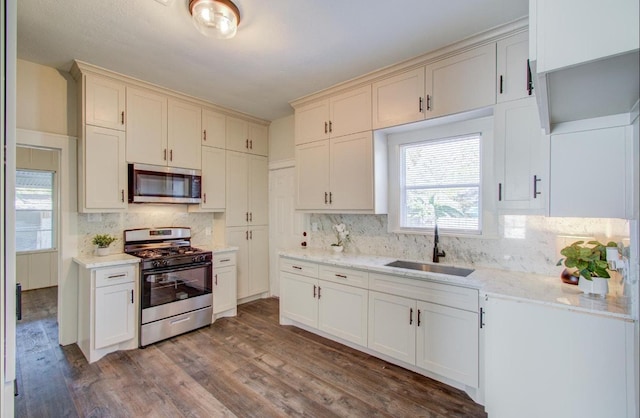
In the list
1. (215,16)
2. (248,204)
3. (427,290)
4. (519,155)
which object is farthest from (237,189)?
(519,155)

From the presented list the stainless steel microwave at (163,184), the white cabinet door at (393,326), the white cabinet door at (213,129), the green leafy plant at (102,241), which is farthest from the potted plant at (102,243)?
the white cabinet door at (393,326)

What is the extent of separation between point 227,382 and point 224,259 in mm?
1622

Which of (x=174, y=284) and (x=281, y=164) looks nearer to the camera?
(x=174, y=284)

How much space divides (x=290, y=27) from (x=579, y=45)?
6.47 ft

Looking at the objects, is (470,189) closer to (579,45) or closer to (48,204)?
(579,45)

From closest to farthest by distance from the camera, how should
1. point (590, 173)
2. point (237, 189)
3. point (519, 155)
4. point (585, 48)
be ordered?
point (585, 48) → point (590, 173) → point (519, 155) → point (237, 189)

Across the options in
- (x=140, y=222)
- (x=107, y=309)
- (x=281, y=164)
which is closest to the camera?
(x=107, y=309)

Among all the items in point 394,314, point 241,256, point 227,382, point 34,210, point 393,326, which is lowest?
point 227,382

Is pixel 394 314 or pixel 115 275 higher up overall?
pixel 115 275

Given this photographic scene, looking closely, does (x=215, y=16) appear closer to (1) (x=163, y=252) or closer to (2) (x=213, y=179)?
(2) (x=213, y=179)

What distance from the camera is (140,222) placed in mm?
3545

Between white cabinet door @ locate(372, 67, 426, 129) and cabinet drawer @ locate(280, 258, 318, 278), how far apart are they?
1653mm

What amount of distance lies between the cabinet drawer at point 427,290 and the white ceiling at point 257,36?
2003 mm

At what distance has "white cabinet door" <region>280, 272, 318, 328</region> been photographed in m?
3.23
